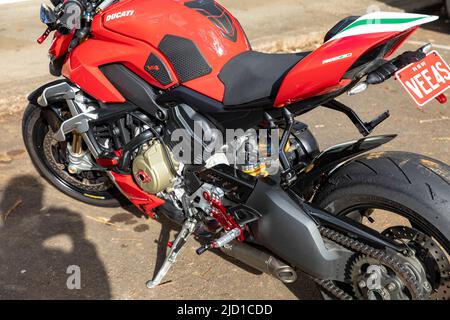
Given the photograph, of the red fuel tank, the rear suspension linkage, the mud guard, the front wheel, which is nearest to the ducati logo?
the red fuel tank

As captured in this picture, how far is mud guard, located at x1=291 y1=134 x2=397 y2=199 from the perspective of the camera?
8.00 ft

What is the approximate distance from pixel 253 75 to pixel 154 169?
0.73 meters

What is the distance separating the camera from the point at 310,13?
733cm

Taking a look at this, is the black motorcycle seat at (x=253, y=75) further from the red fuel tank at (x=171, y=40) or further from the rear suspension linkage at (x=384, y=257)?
the rear suspension linkage at (x=384, y=257)

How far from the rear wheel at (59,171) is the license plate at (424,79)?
2160 mm

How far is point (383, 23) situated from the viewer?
214cm

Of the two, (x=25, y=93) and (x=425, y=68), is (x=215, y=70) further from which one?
(x=25, y=93)

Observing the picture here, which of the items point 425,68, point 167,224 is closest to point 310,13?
point 167,224

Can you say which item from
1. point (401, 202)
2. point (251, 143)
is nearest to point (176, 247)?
point (251, 143)

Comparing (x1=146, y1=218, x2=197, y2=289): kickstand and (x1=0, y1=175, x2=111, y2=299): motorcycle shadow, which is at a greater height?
(x1=146, y1=218, x2=197, y2=289): kickstand

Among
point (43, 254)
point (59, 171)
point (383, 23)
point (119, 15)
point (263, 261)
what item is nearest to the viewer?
point (383, 23)

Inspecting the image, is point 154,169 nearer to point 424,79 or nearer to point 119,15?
point 119,15

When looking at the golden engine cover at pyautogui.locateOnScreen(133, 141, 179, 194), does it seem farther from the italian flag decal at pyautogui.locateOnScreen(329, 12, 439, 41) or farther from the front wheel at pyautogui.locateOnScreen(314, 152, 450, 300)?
the italian flag decal at pyautogui.locateOnScreen(329, 12, 439, 41)

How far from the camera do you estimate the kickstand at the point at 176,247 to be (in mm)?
2840
